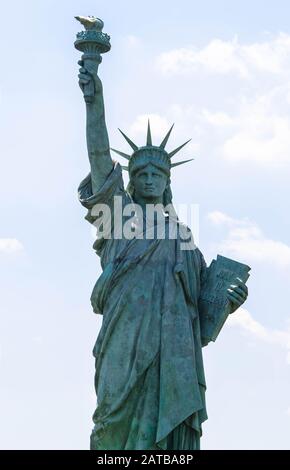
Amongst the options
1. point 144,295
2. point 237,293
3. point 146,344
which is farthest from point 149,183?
point 146,344

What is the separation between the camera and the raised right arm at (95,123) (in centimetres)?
2308

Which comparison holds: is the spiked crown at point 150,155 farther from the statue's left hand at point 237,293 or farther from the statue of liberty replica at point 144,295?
the statue's left hand at point 237,293

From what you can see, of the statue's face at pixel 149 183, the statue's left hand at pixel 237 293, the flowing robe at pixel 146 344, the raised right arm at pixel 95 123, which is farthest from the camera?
the statue's face at pixel 149 183

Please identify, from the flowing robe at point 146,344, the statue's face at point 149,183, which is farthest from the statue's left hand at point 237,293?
the statue's face at point 149,183

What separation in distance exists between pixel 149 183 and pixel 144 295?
163 centimetres

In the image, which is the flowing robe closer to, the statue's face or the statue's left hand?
the statue's face

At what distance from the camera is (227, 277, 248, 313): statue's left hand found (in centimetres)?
2320

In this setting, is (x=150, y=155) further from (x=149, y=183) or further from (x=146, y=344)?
(x=146, y=344)

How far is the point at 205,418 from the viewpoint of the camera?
22594 mm

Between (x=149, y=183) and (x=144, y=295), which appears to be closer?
(x=144, y=295)

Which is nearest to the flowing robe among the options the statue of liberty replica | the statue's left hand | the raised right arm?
the statue of liberty replica

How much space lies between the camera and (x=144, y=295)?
2278cm

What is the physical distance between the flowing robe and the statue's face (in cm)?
34

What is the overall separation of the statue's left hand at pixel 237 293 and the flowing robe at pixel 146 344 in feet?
1.45
